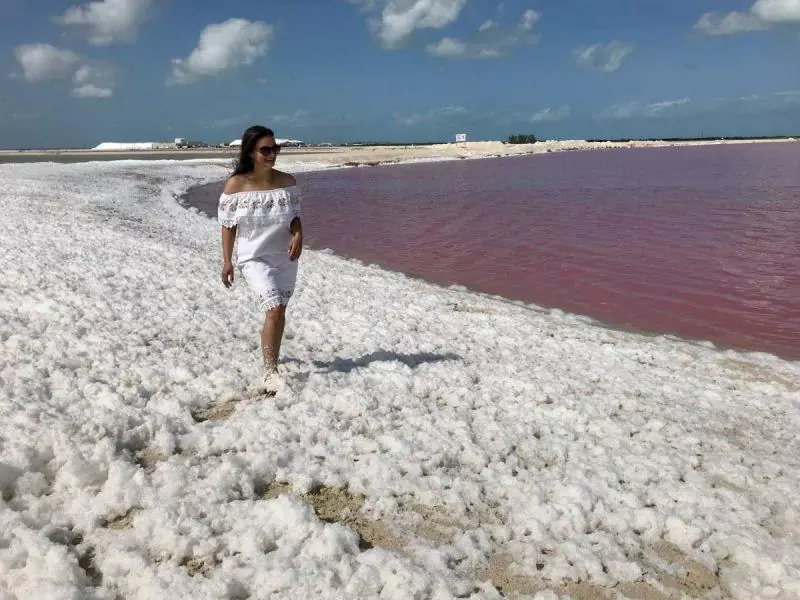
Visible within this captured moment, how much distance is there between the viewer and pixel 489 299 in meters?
11.1

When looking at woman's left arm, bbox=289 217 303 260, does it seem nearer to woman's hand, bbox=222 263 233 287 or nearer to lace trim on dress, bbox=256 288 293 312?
lace trim on dress, bbox=256 288 293 312

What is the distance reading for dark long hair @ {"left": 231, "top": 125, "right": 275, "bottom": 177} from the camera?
191 inches

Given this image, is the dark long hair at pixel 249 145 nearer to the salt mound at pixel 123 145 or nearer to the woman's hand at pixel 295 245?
the woman's hand at pixel 295 245

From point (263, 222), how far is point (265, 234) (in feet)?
0.33

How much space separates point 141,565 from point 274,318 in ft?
8.19

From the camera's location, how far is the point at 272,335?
548cm

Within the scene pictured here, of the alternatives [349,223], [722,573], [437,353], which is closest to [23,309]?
[437,353]

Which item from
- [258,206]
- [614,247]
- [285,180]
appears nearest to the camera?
[258,206]

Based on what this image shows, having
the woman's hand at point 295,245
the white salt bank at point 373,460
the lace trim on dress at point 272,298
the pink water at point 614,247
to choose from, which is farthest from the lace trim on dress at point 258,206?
the pink water at point 614,247

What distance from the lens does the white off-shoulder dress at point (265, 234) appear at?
198 inches

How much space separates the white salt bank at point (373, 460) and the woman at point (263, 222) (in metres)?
0.97

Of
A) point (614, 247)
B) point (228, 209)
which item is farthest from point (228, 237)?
point (614, 247)

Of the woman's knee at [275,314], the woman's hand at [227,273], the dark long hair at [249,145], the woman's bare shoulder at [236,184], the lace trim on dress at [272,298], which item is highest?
the dark long hair at [249,145]

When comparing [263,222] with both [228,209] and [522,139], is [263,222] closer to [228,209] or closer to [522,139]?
[228,209]
